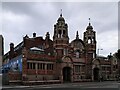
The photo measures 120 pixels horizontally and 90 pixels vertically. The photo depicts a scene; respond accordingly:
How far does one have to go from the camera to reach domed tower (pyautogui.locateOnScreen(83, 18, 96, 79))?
7488 centimetres

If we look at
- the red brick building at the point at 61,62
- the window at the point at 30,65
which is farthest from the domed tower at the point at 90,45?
the window at the point at 30,65

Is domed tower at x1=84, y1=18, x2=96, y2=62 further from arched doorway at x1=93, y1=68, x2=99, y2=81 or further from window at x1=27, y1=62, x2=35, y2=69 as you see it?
window at x1=27, y1=62, x2=35, y2=69

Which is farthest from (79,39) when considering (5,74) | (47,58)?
(5,74)

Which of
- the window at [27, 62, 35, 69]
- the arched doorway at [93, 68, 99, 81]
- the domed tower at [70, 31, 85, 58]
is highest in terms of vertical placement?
the domed tower at [70, 31, 85, 58]

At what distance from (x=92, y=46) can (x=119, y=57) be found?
667 inches

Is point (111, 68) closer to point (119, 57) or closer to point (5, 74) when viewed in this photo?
point (119, 57)

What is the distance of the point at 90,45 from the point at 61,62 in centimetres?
1389

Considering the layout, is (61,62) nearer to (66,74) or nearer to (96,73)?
(66,74)

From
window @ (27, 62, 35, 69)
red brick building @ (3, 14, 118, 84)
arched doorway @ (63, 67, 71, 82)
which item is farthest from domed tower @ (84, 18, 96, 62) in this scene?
window @ (27, 62, 35, 69)

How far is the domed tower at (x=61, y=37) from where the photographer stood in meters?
66.8

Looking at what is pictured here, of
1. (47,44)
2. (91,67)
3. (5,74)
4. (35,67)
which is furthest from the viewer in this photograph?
(47,44)

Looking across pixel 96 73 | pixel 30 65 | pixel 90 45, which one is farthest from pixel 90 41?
pixel 30 65

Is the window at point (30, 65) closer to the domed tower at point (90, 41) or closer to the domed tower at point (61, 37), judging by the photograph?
the domed tower at point (61, 37)

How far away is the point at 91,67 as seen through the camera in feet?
246
